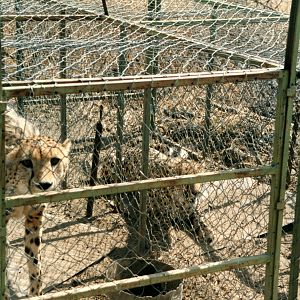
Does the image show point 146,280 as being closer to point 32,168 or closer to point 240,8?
point 32,168

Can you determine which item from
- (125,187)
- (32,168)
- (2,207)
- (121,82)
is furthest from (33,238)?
(121,82)

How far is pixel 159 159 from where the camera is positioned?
5.64 meters

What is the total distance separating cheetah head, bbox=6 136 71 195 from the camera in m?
4.33

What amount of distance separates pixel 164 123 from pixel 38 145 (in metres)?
2.50

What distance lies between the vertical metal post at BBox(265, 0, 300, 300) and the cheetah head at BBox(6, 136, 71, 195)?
146 centimetres

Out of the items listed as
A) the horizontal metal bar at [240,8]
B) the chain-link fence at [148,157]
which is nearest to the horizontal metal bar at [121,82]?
the chain-link fence at [148,157]

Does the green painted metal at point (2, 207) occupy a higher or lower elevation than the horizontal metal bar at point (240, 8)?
lower

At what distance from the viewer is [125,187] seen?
3158mm

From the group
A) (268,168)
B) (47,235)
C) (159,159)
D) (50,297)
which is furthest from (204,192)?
(50,297)

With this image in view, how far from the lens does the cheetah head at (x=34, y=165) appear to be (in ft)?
14.2

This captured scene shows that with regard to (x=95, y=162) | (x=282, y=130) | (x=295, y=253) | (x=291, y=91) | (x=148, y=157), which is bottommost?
(x=95, y=162)

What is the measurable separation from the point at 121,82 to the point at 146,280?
0.95m

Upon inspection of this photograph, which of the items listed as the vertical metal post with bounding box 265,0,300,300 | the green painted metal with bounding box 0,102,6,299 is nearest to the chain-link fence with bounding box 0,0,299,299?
the vertical metal post with bounding box 265,0,300,300

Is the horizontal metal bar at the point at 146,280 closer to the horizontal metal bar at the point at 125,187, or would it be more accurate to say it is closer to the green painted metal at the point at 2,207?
the green painted metal at the point at 2,207
